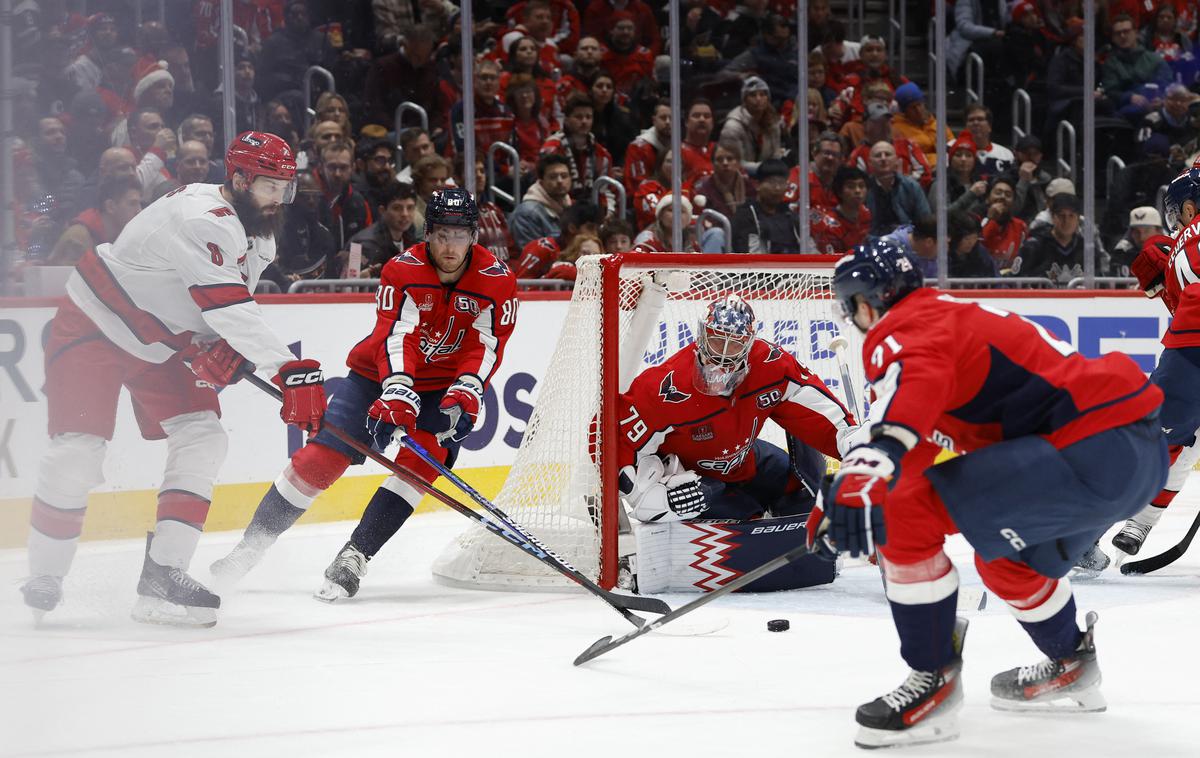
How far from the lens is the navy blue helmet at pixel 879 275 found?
2291mm

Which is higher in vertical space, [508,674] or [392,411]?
[392,411]

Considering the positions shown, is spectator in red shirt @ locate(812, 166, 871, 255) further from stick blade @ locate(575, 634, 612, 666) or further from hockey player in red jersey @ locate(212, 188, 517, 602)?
stick blade @ locate(575, 634, 612, 666)

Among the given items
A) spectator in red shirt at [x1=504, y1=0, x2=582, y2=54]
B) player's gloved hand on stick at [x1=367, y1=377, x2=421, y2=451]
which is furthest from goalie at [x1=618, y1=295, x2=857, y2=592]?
spectator in red shirt at [x1=504, y1=0, x2=582, y2=54]

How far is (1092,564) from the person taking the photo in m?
3.94

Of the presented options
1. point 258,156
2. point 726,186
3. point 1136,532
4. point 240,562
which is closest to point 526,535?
point 240,562

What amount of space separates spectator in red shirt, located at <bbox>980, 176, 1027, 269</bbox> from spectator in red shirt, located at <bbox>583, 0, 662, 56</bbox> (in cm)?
183

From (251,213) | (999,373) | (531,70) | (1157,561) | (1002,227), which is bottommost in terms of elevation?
(1157,561)

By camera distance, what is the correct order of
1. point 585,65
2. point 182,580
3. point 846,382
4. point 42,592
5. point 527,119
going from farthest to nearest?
point 585,65, point 527,119, point 846,382, point 182,580, point 42,592

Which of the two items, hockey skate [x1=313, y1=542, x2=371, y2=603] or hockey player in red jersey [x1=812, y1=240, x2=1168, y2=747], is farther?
hockey skate [x1=313, y1=542, x2=371, y2=603]

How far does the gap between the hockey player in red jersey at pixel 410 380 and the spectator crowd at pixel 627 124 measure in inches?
29.5

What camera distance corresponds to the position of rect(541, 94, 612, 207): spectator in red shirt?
6.25m

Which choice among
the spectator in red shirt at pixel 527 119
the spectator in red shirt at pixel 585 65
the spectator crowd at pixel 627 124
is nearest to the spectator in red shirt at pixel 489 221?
the spectator crowd at pixel 627 124

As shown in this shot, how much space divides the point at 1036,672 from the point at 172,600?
2.01m

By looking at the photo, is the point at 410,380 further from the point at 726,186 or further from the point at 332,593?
the point at 726,186
